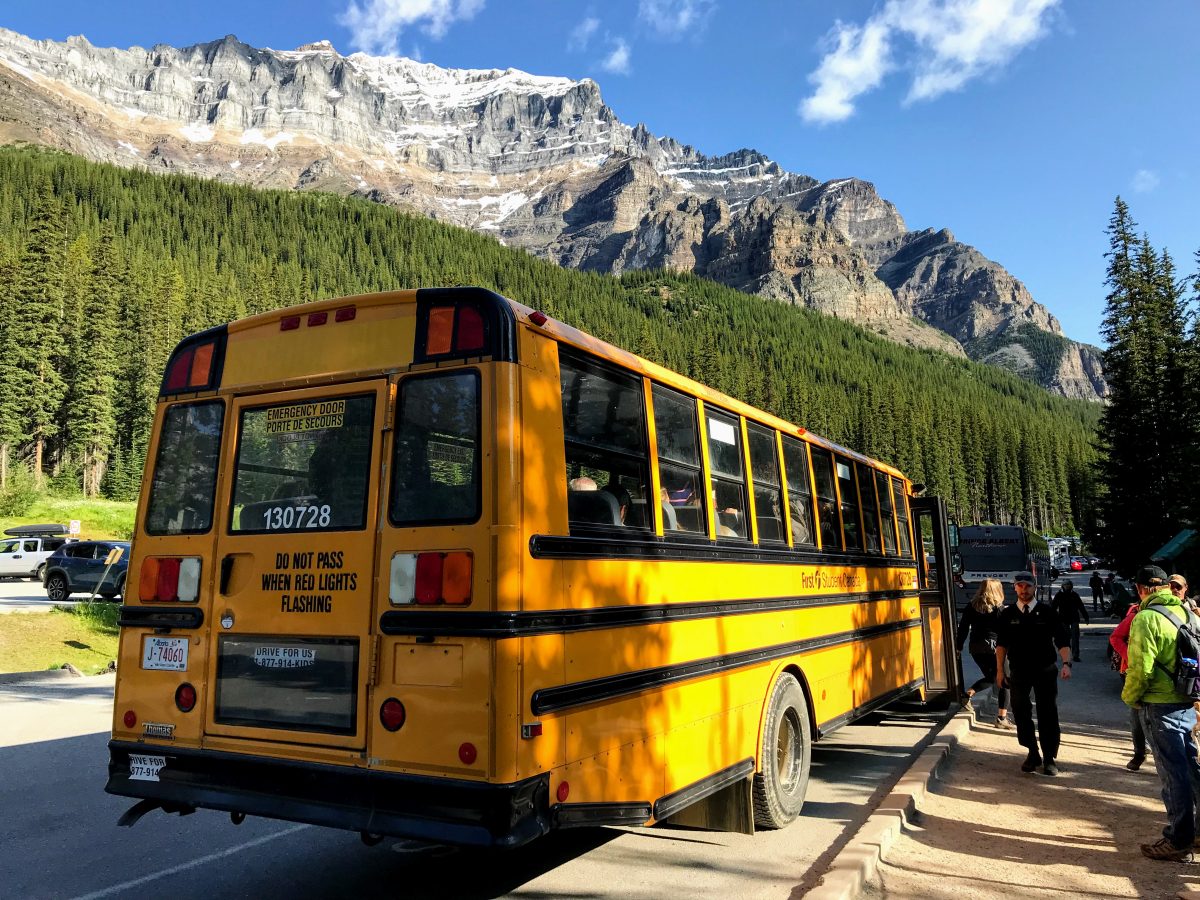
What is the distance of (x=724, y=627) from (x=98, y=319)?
7318 cm

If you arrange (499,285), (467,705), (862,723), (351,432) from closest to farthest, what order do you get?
(467,705) < (351,432) < (862,723) < (499,285)

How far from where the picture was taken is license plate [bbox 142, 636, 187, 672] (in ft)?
14.8

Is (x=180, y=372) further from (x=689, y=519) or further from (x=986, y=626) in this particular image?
(x=986, y=626)

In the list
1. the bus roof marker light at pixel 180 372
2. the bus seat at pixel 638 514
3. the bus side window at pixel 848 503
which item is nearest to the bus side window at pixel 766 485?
the bus seat at pixel 638 514

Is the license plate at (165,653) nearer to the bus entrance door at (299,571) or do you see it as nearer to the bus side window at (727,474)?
the bus entrance door at (299,571)

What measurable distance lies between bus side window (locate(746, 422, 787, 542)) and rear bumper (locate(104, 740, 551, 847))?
3032 mm

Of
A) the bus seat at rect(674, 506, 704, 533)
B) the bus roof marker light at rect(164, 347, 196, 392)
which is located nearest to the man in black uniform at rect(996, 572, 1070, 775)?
the bus seat at rect(674, 506, 704, 533)

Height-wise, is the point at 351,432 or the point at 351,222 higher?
the point at 351,222

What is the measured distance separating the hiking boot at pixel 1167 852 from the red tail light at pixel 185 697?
19.9ft

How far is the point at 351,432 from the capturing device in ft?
14.2

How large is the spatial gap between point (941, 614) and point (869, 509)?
337cm

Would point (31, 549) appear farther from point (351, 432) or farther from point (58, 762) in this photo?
point (351, 432)

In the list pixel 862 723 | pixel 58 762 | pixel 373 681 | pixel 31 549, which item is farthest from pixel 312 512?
pixel 31 549

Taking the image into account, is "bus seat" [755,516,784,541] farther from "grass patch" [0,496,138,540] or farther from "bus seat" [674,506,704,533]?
"grass patch" [0,496,138,540]
